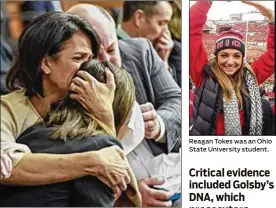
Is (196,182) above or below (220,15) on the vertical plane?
below

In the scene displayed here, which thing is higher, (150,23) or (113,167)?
(150,23)

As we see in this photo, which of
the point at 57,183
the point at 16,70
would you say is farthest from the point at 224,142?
the point at 16,70

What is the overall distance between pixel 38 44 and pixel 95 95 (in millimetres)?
212

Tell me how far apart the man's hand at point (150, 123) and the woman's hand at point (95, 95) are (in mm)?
94

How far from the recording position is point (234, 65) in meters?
1.35

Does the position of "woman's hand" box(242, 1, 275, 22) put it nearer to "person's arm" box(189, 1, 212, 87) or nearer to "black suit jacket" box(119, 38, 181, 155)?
"person's arm" box(189, 1, 212, 87)

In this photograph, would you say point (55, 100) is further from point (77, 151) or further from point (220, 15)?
point (220, 15)

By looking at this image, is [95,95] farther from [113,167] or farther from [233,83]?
[233,83]

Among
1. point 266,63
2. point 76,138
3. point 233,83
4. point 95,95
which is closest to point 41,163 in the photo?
point 76,138

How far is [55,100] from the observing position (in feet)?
4.41

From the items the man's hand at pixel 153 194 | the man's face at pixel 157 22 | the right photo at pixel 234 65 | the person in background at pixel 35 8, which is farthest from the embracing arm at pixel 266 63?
the person in background at pixel 35 8

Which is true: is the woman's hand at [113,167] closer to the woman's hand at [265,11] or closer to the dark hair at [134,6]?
the dark hair at [134,6]

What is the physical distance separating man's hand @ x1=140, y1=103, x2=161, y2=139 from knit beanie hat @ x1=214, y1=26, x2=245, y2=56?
26 cm

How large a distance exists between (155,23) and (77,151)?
1.39ft
